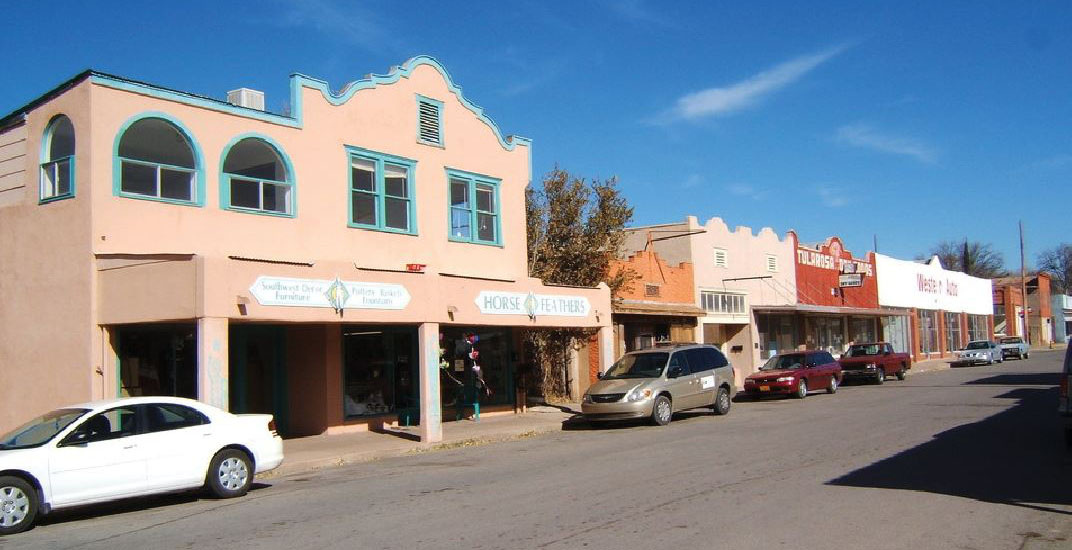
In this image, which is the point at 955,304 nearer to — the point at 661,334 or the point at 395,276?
the point at 661,334

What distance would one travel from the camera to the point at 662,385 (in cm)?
2025

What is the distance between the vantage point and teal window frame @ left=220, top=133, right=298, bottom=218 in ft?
56.1

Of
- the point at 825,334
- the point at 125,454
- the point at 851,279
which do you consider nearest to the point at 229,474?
the point at 125,454

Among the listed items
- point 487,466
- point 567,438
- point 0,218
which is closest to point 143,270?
point 0,218

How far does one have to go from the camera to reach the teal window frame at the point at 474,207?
70.9 ft

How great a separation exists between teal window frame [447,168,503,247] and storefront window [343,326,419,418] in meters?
2.69

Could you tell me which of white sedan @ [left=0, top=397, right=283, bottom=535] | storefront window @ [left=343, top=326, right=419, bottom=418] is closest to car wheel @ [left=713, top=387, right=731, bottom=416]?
storefront window @ [left=343, top=326, right=419, bottom=418]

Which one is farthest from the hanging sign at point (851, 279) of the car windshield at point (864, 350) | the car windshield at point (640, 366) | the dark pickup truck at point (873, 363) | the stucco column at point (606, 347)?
the car windshield at point (640, 366)

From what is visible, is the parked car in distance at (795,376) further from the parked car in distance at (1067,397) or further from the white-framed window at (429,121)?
the parked car in distance at (1067,397)

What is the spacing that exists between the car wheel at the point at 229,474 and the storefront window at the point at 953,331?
196 ft

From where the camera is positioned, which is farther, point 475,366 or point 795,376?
point 795,376

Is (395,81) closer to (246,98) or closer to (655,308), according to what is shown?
(246,98)

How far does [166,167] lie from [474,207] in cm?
788

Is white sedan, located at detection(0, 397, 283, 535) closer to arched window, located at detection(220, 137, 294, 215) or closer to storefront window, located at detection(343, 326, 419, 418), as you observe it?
arched window, located at detection(220, 137, 294, 215)
